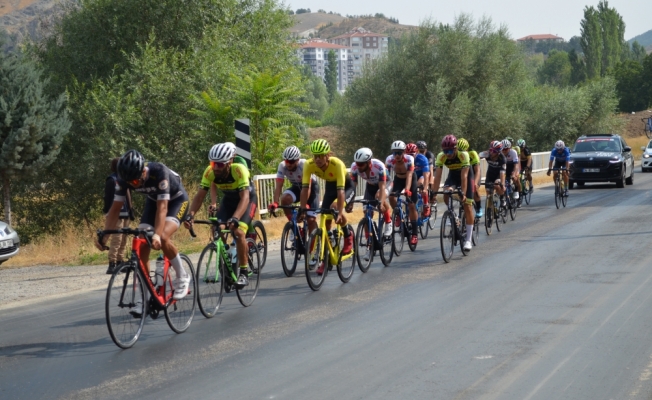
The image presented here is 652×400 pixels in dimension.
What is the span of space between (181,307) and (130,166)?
1.78 metres

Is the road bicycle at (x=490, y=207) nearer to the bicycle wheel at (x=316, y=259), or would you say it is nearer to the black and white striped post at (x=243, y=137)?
the black and white striped post at (x=243, y=137)

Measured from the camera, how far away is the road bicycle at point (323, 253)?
11.2 metres

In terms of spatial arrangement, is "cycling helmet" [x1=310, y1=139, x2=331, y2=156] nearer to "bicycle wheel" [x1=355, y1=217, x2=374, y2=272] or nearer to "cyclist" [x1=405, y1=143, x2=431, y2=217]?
"bicycle wheel" [x1=355, y1=217, x2=374, y2=272]

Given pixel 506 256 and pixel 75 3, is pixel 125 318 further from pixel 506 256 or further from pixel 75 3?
pixel 75 3

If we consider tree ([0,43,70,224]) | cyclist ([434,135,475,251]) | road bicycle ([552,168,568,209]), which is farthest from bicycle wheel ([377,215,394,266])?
tree ([0,43,70,224])

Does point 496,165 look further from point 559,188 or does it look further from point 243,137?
point 559,188

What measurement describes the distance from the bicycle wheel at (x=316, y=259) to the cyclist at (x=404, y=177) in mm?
3272

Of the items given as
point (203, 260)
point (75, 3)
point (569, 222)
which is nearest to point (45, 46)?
point (75, 3)

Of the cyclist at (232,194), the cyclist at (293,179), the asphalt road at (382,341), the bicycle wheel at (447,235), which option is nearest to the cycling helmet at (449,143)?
the bicycle wheel at (447,235)

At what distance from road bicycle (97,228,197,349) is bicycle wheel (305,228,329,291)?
107 inches

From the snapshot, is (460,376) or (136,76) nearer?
(460,376)

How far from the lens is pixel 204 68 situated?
2972 cm

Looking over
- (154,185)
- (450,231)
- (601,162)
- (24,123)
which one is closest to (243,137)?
(450,231)

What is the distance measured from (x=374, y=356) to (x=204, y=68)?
23384 mm
